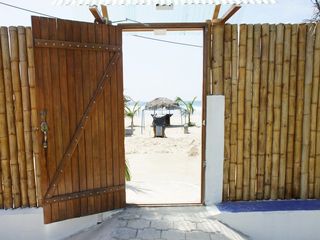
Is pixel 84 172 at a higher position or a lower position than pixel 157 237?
higher

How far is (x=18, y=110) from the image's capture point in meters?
3.26

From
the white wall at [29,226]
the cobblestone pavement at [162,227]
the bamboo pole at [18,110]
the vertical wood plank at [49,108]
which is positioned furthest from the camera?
the white wall at [29,226]

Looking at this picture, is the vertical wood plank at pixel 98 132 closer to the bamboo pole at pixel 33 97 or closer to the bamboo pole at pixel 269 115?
the bamboo pole at pixel 33 97

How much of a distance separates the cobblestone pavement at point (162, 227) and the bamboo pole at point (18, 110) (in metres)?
0.90

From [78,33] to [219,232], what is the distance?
2.82 meters

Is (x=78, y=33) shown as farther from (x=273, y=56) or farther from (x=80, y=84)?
(x=273, y=56)

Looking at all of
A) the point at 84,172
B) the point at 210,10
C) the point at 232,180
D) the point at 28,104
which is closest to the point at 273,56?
the point at 210,10

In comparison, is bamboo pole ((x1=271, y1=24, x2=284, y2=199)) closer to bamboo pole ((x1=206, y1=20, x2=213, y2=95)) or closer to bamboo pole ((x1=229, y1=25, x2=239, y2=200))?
bamboo pole ((x1=229, y1=25, x2=239, y2=200))

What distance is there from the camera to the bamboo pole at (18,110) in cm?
318

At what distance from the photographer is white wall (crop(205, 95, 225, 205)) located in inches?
138

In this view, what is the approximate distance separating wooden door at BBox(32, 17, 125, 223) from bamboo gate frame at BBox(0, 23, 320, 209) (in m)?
0.36

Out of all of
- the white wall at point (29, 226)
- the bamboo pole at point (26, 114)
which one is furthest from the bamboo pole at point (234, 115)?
the bamboo pole at point (26, 114)

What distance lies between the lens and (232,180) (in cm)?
367

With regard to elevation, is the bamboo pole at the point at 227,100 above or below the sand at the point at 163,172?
above
